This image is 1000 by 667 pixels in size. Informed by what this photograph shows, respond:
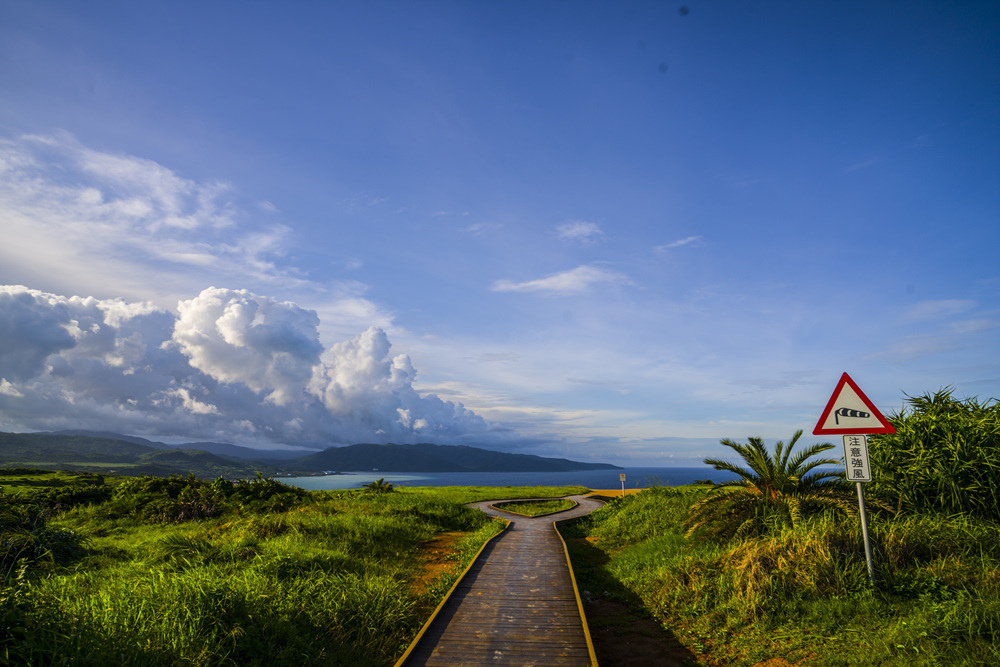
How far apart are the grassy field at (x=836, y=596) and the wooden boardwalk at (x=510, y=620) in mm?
1849

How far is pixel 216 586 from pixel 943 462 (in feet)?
47.5

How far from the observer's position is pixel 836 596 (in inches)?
313

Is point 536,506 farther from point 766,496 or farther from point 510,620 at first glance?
point 510,620

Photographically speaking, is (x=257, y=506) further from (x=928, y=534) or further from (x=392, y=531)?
(x=928, y=534)

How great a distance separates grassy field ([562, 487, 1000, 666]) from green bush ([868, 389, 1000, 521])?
2.25 feet

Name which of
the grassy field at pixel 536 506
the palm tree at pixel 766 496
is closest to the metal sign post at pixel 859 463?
the palm tree at pixel 766 496

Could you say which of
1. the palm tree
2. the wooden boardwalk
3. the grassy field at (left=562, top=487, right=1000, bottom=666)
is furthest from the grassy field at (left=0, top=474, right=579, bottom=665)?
the palm tree

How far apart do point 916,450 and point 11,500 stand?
27575 millimetres

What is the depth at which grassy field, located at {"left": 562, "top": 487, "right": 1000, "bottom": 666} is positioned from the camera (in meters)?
6.31

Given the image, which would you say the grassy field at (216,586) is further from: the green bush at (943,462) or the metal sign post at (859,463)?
the green bush at (943,462)

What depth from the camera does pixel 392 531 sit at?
57.3 ft

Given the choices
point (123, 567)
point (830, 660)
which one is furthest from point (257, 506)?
point (830, 660)

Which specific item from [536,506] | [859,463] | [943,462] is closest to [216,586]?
[859,463]

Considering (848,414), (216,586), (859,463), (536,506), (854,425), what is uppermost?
(848,414)
